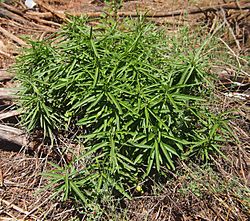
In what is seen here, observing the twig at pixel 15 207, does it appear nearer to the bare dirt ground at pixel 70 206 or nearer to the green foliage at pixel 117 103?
the bare dirt ground at pixel 70 206

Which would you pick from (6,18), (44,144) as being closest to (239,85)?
(44,144)

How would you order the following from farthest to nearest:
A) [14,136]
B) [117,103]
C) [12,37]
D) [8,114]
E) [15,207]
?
[12,37] → [8,114] → [14,136] → [15,207] → [117,103]

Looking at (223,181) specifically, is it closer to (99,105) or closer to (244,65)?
(99,105)

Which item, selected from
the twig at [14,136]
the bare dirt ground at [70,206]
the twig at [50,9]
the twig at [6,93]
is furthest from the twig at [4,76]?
the twig at [50,9]

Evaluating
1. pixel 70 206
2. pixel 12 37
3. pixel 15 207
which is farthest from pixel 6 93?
pixel 12 37

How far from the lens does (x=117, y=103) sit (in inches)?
98.8

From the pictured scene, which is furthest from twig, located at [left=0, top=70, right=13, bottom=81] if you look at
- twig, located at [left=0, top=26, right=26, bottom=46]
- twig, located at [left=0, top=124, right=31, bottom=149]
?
twig, located at [left=0, top=26, right=26, bottom=46]

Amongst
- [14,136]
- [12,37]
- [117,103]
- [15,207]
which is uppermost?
[117,103]

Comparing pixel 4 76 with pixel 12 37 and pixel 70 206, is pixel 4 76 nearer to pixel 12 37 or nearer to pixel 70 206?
pixel 12 37

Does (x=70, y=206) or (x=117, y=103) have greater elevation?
(x=117, y=103)

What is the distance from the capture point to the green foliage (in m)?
2.55

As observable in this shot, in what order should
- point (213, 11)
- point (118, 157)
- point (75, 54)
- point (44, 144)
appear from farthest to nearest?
point (213, 11)
point (44, 144)
point (75, 54)
point (118, 157)

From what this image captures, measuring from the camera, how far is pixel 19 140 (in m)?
3.19

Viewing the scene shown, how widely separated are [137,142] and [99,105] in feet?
1.14
